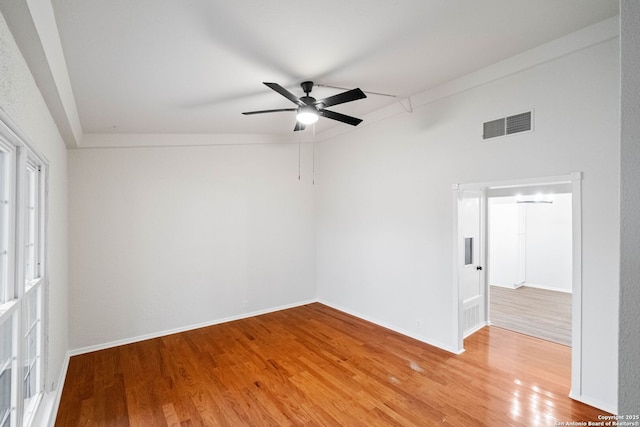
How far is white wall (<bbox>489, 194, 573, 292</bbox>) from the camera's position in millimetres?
6984

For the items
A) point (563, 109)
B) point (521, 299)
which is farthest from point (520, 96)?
point (521, 299)

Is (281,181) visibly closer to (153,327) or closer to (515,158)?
(153,327)

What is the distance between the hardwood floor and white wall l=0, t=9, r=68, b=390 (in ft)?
1.82

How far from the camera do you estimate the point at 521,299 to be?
6133 millimetres

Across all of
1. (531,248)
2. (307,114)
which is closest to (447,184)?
(307,114)

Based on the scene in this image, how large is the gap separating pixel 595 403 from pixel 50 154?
5240mm

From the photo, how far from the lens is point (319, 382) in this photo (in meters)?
3.13

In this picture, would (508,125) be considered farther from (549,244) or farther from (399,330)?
(549,244)

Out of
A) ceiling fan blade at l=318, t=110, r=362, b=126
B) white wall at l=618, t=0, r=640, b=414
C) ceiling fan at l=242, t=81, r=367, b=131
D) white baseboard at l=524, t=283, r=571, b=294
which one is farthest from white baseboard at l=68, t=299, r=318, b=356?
white baseboard at l=524, t=283, r=571, b=294

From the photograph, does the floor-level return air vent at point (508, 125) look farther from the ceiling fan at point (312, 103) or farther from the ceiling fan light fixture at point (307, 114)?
the ceiling fan light fixture at point (307, 114)

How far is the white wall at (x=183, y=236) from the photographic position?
4105 millimetres

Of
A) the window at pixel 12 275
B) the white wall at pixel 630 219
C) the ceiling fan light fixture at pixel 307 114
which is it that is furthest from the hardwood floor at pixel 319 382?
the ceiling fan light fixture at pixel 307 114

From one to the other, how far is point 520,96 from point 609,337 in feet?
7.64

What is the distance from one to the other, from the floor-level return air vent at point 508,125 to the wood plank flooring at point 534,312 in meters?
2.88
